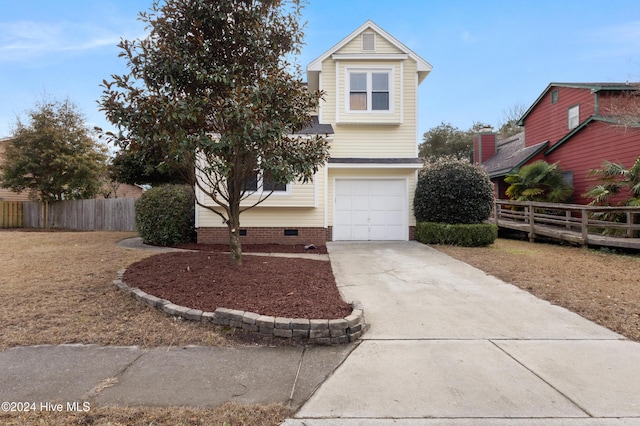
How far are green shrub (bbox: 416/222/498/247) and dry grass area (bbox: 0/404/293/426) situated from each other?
8.89m

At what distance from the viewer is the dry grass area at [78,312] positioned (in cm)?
385

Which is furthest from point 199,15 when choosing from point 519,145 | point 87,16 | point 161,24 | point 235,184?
point 519,145

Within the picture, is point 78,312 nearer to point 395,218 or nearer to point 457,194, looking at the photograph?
point 395,218

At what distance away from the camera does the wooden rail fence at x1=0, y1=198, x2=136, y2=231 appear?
17.9 meters

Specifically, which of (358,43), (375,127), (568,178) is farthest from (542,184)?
(358,43)

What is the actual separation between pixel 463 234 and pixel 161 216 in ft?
30.4

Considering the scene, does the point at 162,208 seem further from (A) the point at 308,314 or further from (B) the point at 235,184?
(A) the point at 308,314

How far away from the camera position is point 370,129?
11.5m

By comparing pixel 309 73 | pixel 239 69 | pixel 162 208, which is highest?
pixel 309 73

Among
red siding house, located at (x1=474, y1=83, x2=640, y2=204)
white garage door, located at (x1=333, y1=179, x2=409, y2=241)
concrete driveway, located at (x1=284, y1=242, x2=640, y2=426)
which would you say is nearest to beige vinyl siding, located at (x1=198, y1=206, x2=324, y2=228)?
white garage door, located at (x1=333, y1=179, x2=409, y2=241)

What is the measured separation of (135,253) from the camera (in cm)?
882

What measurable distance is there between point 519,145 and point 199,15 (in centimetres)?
2170

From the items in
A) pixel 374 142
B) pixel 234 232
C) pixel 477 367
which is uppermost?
pixel 374 142

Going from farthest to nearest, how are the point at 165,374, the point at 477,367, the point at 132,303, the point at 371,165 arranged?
the point at 371,165 → the point at 132,303 → the point at 477,367 → the point at 165,374
